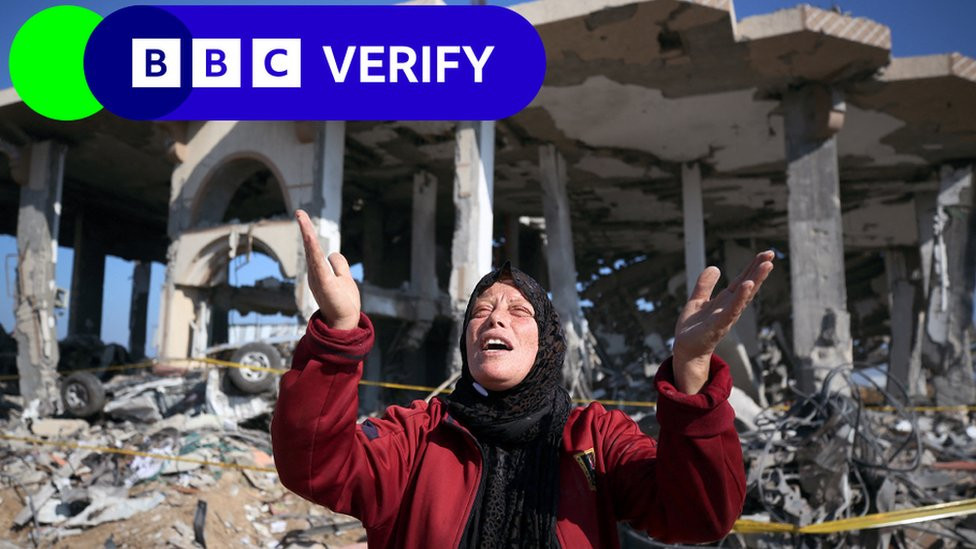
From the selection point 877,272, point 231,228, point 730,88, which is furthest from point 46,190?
point 877,272

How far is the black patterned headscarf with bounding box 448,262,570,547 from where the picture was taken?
5.40 feet

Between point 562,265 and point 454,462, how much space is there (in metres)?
10.2

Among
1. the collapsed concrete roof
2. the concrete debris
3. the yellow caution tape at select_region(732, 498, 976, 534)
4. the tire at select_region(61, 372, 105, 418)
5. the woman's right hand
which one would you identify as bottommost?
the concrete debris

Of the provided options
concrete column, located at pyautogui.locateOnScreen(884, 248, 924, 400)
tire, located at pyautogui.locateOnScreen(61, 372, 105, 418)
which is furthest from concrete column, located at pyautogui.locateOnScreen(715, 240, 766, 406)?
tire, located at pyautogui.locateOnScreen(61, 372, 105, 418)

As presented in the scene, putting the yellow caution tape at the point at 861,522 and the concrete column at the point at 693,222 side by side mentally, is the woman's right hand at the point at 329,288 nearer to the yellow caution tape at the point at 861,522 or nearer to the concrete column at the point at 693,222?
the yellow caution tape at the point at 861,522

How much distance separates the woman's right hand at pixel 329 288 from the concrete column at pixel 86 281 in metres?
20.4

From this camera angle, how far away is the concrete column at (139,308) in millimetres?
21938

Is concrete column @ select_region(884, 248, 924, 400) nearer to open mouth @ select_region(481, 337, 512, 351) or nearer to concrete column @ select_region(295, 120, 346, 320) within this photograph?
concrete column @ select_region(295, 120, 346, 320)

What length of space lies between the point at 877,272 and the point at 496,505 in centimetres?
2280

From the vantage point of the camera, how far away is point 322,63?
599cm

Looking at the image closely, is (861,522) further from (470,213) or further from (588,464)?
(470,213)

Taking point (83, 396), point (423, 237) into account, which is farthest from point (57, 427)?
point (423, 237)

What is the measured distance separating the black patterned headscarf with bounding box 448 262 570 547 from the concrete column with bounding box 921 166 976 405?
39.4ft

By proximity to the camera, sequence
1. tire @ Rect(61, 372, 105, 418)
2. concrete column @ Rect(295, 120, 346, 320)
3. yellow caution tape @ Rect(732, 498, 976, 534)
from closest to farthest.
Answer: yellow caution tape @ Rect(732, 498, 976, 534) < tire @ Rect(61, 372, 105, 418) < concrete column @ Rect(295, 120, 346, 320)
